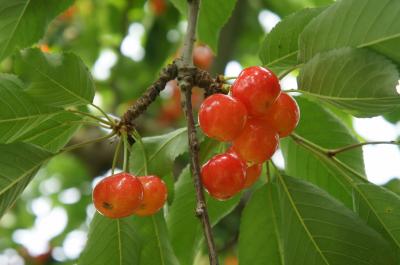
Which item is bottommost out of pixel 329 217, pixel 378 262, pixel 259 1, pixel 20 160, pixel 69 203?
pixel 378 262

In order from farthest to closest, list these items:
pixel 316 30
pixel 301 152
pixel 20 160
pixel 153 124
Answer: pixel 153 124 → pixel 301 152 → pixel 20 160 → pixel 316 30

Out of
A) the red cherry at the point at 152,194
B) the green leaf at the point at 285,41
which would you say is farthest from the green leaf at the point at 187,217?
the green leaf at the point at 285,41

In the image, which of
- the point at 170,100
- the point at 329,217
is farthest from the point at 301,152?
the point at 170,100

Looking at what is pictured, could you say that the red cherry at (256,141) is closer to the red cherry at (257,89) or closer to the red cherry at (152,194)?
the red cherry at (257,89)

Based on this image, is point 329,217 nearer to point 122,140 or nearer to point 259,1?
point 122,140

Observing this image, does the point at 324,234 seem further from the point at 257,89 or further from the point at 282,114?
the point at 257,89

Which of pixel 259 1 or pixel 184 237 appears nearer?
pixel 184 237
